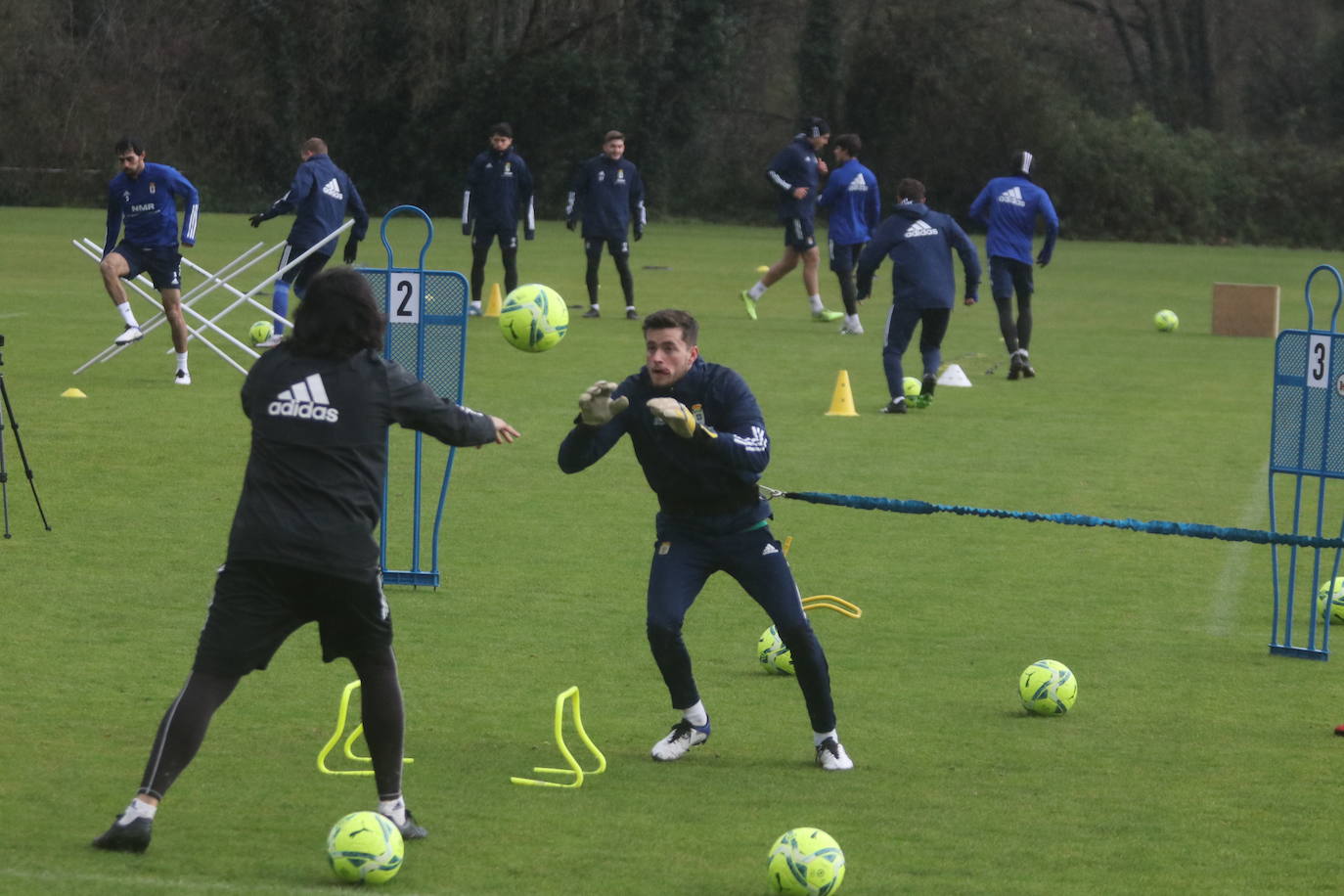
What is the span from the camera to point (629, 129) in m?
50.9

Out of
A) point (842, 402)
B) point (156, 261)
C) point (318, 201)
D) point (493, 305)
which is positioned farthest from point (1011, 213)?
point (156, 261)

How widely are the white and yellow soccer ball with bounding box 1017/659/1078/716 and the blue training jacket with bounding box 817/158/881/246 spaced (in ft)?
49.2

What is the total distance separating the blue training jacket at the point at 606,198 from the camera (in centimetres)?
2322

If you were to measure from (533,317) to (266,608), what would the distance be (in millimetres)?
3744

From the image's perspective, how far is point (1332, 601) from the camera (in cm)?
1003

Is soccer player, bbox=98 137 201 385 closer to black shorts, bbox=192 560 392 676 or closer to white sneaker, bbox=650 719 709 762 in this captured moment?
white sneaker, bbox=650 719 709 762

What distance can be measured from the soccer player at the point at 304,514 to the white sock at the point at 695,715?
1.71 metres

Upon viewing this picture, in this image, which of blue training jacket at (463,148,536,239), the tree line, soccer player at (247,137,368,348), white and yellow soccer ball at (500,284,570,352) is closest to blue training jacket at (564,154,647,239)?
blue training jacket at (463,148,536,239)

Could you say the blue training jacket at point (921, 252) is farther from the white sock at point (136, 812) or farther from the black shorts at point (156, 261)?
the white sock at point (136, 812)

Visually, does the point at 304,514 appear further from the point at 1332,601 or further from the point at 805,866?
the point at 1332,601

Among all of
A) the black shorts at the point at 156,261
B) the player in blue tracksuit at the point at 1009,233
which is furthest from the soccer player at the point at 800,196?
the black shorts at the point at 156,261

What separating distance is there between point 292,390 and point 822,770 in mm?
2585

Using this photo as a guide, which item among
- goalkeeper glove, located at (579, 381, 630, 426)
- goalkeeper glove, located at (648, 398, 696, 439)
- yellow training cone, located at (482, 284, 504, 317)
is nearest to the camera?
goalkeeper glove, located at (648, 398, 696, 439)

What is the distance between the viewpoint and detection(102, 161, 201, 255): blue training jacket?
16531mm
